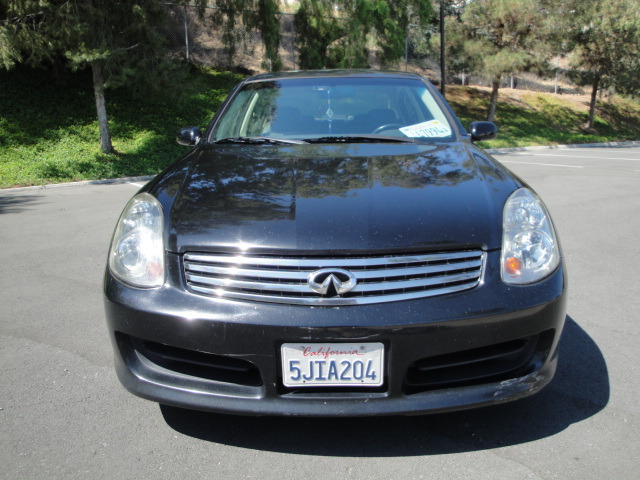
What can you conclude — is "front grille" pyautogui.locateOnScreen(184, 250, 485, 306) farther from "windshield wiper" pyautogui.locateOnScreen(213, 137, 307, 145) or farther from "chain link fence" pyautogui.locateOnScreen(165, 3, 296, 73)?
"chain link fence" pyautogui.locateOnScreen(165, 3, 296, 73)

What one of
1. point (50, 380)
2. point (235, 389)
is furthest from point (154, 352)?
point (50, 380)

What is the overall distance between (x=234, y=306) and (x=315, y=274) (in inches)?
12.2

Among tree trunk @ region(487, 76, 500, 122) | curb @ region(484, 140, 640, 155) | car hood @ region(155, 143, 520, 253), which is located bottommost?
curb @ region(484, 140, 640, 155)

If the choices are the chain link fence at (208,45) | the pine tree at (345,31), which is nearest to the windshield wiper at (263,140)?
the chain link fence at (208,45)

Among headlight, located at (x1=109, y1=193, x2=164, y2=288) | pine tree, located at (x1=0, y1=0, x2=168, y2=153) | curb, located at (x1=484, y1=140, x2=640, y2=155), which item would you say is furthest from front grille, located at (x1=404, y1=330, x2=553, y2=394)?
curb, located at (x1=484, y1=140, x2=640, y2=155)

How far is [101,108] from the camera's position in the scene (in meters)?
13.3

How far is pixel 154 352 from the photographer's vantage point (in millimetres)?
2273

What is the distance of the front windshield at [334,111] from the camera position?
3471 millimetres

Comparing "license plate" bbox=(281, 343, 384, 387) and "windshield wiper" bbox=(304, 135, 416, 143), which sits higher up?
"windshield wiper" bbox=(304, 135, 416, 143)

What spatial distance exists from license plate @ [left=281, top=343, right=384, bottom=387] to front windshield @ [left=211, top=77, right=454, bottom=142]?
63.0 inches

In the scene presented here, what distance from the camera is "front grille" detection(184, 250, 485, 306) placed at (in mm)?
2098

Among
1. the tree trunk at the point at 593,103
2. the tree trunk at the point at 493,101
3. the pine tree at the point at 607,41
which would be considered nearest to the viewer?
the tree trunk at the point at 493,101

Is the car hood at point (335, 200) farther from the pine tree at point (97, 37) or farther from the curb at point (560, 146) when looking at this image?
the curb at point (560, 146)

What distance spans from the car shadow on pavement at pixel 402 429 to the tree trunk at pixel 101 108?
11.9m
